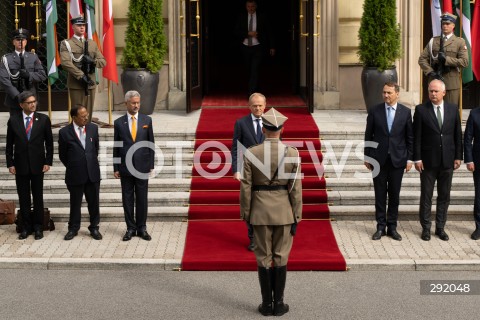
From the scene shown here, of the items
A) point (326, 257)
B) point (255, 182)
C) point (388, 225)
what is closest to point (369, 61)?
point (388, 225)

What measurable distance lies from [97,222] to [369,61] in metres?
6.53

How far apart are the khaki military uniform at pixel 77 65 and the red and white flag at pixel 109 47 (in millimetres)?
1053

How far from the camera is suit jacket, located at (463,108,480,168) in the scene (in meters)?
12.4

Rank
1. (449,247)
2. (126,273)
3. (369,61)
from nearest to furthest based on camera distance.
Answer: (126,273) → (449,247) → (369,61)

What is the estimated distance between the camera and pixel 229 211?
13.3 m

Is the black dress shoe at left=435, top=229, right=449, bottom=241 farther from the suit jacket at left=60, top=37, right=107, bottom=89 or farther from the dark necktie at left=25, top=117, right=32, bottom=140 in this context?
the suit jacket at left=60, top=37, right=107, bottom=89

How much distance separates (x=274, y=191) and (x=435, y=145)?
3.17m

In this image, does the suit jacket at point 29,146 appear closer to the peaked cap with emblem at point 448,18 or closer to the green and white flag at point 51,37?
the green and white flag at point 51,37

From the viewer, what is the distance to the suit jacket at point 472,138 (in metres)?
12.4

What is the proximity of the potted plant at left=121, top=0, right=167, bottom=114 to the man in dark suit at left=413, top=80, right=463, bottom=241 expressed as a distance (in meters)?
6.09

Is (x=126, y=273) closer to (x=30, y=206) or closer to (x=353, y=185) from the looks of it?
(x=30, y=206)

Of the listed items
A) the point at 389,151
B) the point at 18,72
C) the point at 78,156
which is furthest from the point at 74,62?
the point at 389,151

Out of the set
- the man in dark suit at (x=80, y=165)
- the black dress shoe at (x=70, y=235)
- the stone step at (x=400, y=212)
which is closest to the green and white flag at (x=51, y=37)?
the man in dark suit at (x=80, y=165)

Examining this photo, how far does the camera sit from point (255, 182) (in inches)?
390
